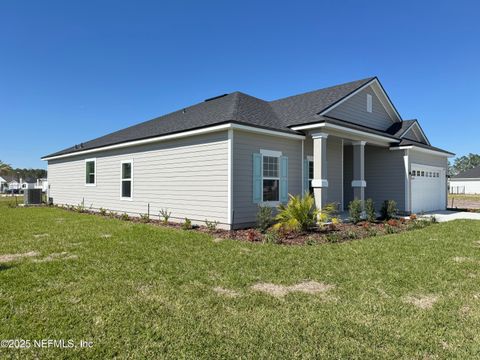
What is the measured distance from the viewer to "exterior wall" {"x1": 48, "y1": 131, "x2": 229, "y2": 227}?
978cm

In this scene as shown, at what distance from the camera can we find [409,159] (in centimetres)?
1450

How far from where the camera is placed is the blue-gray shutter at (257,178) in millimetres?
10039

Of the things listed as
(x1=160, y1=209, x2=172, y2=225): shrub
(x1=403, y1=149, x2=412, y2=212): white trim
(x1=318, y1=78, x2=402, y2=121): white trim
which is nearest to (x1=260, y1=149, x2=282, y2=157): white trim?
(x1=318, y1=78, x2=402, y2=121): white trim

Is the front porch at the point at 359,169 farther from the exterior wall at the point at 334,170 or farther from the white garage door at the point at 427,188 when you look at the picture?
the white garage door at the point at 427,188

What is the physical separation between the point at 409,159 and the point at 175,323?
47.7ft

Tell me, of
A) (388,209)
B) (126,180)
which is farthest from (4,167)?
(388,209)

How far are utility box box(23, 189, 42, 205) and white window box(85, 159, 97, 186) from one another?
711cm

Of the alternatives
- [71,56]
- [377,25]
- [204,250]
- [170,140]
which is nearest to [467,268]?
[204,250]

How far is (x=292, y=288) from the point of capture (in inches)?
176

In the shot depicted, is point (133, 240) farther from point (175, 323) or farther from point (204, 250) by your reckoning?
point (175, 323)

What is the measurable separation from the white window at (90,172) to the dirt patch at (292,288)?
14519 millimetres

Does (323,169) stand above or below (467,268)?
above

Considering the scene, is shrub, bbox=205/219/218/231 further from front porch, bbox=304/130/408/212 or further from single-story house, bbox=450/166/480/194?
single-story house, bbox=450/166/480/194

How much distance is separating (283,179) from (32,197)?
19195mm
